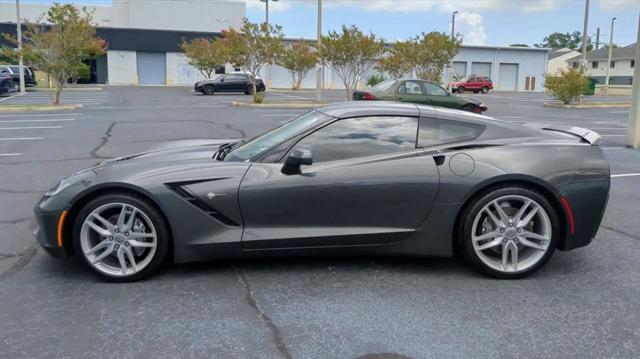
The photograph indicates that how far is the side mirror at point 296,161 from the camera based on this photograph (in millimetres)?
3873

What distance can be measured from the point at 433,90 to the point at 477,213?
13.6m

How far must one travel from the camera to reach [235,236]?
3.96 metres

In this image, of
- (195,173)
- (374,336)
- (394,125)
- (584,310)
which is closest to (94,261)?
(195,173)

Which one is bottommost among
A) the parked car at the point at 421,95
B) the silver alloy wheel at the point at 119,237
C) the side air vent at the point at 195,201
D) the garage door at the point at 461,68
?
the silver alloy wheel at the point at 119,237

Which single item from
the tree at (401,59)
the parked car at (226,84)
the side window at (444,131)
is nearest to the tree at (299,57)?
the parked car at (226,84)

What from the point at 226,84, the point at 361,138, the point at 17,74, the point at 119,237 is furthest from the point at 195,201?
the point at 17,74

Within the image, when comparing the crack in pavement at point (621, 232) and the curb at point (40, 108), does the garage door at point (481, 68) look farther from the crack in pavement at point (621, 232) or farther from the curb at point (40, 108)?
the crack in pavement at point (621, 232)

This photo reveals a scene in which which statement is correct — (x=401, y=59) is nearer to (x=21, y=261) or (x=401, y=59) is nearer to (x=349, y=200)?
(x=349, y=200)

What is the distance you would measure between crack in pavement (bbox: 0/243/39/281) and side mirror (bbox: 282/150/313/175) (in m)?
2.26

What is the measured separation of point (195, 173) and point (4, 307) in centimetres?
153

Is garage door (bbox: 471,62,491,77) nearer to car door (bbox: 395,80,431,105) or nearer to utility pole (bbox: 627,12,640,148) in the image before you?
car door (bbox: 395,80,431,105)

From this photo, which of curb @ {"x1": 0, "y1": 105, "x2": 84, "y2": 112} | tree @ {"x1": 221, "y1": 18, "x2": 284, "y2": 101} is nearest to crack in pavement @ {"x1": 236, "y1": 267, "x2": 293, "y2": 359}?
curb @ {"x1": 0, "y1": 105, "x2": 84, "y2": 112}

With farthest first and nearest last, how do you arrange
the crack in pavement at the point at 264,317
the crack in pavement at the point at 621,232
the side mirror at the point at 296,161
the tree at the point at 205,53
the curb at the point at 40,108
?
the tree at the point at 205,53, the curb at the point at 40,108, the crack in pavement at the point at 621,232, the side mirror at the point at 296,161, the crack in pavement at the point at 264,317

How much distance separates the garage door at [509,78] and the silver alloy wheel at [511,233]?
59697 mm
